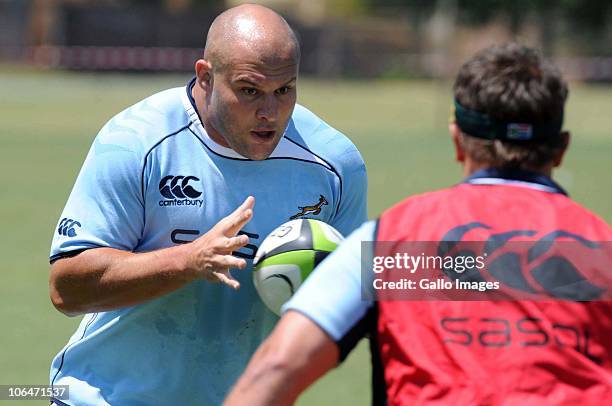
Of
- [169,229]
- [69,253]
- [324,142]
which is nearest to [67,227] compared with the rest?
[69,253]

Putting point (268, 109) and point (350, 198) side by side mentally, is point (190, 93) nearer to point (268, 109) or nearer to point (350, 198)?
point (268, 109)

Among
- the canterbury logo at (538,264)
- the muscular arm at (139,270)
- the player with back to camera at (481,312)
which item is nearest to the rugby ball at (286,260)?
the muscular arm at (139,270)

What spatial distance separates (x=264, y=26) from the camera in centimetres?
464

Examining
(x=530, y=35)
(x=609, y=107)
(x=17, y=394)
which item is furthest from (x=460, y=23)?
(x=17, y=394)

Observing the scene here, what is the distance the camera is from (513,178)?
3197mm

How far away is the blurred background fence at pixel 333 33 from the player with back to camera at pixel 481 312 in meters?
46.7

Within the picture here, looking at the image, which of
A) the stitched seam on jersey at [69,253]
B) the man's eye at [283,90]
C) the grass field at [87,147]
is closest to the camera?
the stitched seam on jersey at [69,253]

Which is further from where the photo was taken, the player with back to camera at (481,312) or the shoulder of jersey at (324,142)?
the shoulder of jersey at (324,142)

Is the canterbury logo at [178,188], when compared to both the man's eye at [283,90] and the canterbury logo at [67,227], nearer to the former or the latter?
the canterbury logo at [67,227]

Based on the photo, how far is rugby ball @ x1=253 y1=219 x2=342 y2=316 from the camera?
4.18m

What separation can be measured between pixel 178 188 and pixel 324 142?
724 mm

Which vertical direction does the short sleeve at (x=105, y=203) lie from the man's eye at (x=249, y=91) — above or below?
below

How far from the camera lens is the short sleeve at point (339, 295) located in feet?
10.1

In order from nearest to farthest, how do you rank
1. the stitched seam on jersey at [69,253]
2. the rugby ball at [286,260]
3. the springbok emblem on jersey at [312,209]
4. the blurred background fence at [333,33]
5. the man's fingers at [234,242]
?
1. the man's fingers at [234,242]
2. the rugby ball at [286,260]
3. the stitched seam on jersey at [69,253]
4. the springbok emblem on jersey at [312,209]
5. the blurred background fence at [333,33]
